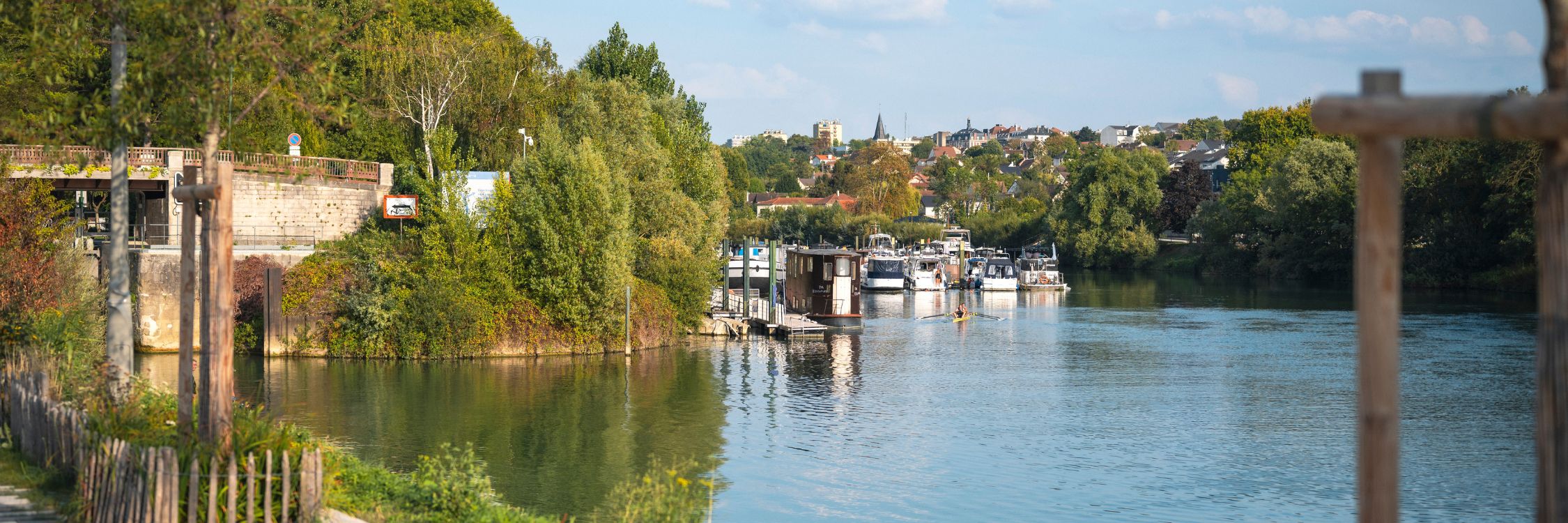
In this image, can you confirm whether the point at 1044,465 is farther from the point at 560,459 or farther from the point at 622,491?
the point at 622,491

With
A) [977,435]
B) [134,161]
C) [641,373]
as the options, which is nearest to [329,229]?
[134,161]

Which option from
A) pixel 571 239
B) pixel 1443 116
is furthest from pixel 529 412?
pixel 1443 116

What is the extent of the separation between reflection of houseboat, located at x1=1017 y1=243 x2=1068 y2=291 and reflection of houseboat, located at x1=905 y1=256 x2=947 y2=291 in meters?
5.00

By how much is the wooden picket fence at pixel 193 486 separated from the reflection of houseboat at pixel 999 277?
2769 inches

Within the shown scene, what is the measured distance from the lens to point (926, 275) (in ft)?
262

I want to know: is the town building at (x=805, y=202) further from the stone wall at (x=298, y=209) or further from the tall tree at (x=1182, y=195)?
the stone wall at (x=298, y=209)

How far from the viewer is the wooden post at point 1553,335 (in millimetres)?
5203

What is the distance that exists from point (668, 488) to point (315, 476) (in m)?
4.85

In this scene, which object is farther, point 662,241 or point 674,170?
point 674,170

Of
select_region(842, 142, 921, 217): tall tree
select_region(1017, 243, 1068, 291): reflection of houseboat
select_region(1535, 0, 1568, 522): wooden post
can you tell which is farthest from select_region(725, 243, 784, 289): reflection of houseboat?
select_region(842, 142, 921, 217): tall tree

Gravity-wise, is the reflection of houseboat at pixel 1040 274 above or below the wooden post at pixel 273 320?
above

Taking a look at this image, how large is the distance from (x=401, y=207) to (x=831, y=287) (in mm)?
19341

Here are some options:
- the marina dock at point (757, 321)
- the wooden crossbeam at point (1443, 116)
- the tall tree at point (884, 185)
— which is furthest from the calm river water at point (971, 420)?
the tall tree at point (884, 185)

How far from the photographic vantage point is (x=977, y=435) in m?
28.1
